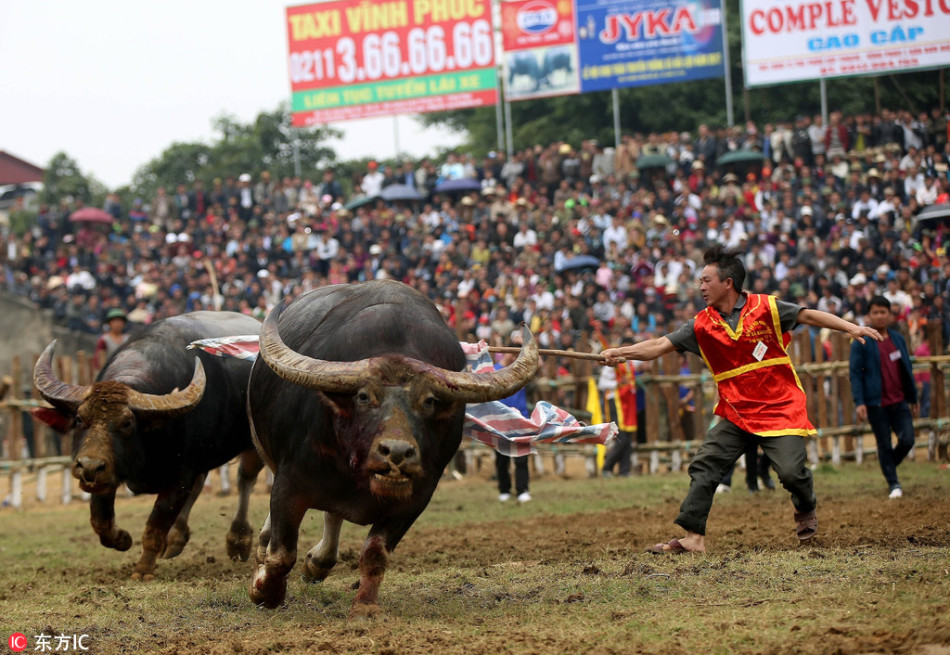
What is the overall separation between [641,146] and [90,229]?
13.7 metres

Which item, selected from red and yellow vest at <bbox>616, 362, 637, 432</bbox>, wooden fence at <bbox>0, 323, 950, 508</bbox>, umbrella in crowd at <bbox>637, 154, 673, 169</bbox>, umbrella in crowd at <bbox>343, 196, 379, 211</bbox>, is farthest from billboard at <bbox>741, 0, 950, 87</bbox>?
red and yellow vest at <bbox>616, 362, 637, 432</bbox>

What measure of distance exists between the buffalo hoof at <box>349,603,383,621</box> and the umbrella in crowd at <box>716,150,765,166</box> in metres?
17.9

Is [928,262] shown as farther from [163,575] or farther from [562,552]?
[163,575]

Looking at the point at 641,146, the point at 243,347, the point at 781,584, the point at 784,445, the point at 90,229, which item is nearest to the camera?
the point at 781,584

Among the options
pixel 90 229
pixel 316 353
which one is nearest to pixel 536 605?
pixel 316 353

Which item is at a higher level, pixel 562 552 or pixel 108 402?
pixel 108 402

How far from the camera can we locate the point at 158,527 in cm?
824

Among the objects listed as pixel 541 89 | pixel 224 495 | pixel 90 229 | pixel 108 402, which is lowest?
pixel 224 495

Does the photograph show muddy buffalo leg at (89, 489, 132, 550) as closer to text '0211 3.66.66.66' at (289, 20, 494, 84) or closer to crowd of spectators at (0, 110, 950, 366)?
crowd of spectators at (0, 110, 950, 366)

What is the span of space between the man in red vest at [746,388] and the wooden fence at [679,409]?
694 cm

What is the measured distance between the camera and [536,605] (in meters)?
6.04

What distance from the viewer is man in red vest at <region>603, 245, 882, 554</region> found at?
7449mm

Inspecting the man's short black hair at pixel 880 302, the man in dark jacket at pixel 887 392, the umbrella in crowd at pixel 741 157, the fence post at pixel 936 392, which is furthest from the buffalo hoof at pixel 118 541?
the umbrella in crowd at pixel 741 157

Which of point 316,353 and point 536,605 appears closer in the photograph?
point 536,605
